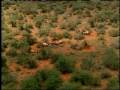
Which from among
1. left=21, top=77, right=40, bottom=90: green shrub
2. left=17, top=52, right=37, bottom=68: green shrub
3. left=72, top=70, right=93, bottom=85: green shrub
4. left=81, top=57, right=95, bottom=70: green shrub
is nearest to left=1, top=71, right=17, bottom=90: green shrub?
left=21, top=77, right=40, bottom=90: green shrub

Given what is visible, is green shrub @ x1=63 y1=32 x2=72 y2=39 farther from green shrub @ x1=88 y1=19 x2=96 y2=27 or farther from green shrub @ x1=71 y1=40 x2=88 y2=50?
green shrub @ x1=88 y1=19 x2=96 y2=27

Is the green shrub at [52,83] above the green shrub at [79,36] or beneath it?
above

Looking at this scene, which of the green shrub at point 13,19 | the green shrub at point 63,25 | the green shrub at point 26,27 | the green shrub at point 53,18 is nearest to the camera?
the green shrub at point 26,27

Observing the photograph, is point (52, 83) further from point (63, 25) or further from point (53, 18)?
point (53, 18)

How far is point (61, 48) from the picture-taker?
16.2m

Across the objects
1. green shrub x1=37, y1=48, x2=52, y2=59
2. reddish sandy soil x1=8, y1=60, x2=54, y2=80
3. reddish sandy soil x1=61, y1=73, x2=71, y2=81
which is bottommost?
reddish sandy soil x1=8, y1=60, x2=54, y2=80

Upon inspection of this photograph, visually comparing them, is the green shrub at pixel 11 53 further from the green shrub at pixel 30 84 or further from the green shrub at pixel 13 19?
the green shrub at pixel 13 19

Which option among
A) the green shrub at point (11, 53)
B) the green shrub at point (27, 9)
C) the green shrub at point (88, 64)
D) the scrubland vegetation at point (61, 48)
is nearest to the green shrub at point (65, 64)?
the scrubland vegetation at point (61, 48)

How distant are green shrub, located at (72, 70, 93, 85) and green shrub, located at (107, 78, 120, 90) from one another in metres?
→ 0.63

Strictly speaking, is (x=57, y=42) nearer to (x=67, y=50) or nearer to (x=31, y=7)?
(x=67, y=50)

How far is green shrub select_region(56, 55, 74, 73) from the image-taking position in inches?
498

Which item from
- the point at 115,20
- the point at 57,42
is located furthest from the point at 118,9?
the point at 57,42

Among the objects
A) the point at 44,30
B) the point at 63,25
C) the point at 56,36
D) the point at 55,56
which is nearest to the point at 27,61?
the point at 55,56

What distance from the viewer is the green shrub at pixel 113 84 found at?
10.3 metres
